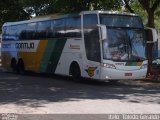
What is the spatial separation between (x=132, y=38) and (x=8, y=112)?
32.8 feet

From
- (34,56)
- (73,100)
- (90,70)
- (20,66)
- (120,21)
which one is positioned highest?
(120,21)

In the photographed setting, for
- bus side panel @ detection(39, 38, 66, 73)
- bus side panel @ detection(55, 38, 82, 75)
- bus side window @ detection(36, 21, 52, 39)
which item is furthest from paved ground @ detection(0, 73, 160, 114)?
bus side window @ detection(36, 21, 52, 39)

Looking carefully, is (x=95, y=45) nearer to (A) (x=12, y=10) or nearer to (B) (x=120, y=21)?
(B) (x=120, y=21)

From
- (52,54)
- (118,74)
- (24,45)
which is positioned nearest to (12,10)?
(24,45)

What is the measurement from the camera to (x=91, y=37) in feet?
68.4

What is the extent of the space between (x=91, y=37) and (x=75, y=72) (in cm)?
233

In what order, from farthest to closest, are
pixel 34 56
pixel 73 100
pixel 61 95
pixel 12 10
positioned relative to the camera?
pixel 12 10
pixel 34 56
pixel 61 95
pixel 73 100

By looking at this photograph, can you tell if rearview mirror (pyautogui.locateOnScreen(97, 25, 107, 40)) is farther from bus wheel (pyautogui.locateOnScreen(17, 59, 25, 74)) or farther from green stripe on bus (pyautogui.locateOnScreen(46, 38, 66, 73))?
bus wheel (pyautogui.locateOnScreen(17, 59, 25, 74))

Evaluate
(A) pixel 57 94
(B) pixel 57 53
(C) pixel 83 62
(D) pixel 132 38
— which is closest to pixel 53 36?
(B) pixel 57 53

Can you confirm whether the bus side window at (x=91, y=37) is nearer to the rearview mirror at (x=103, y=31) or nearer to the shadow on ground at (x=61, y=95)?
the rearview mirror at (x=103, y=31)

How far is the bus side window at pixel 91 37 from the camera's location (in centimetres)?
2050

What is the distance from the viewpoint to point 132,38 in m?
20.9

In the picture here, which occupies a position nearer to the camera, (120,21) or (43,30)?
(120,21)

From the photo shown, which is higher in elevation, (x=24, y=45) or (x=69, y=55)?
(x=24, y=45)
